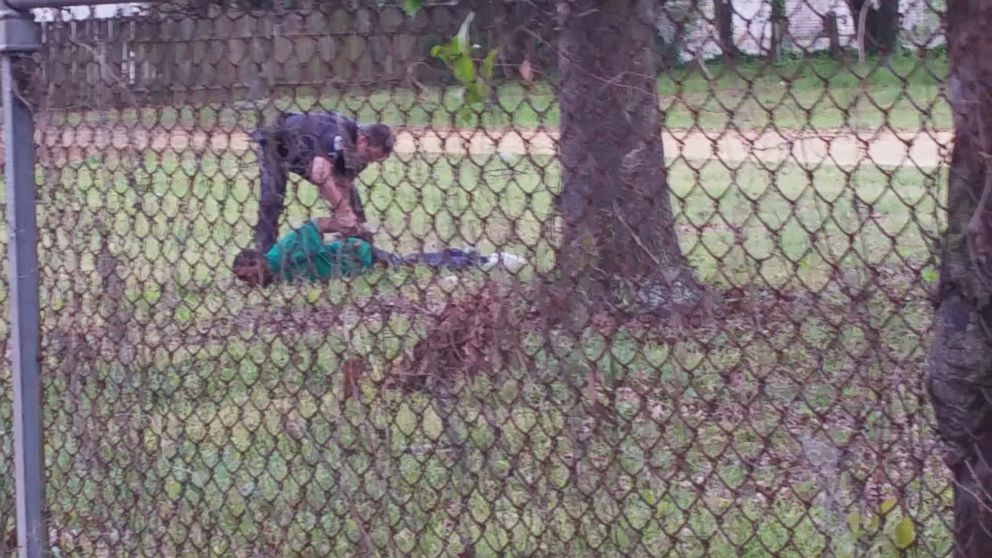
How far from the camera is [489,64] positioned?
8.13ft

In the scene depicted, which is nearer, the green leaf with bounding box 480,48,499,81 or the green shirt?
the green leaf with bounding box 480,48,499,81

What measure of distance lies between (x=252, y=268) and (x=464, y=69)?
830 mm

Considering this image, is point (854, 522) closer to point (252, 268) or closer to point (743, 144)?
point (743, 144)

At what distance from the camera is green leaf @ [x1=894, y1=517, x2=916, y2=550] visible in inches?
94.3

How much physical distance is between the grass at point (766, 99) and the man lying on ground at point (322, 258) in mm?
278

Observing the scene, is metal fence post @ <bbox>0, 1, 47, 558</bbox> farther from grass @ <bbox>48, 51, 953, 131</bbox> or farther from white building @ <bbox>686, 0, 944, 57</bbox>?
white building @ <bbox>686, 0, 944, 57</bbox>

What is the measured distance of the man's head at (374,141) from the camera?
274cm

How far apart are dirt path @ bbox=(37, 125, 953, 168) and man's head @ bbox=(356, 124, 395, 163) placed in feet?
0.10

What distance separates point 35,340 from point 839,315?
7.07 feet

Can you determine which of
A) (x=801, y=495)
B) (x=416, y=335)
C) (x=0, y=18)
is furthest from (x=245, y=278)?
(x=801, y=495)

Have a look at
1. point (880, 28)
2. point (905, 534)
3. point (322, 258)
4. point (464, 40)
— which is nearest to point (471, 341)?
point (322, 258)

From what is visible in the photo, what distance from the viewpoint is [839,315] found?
92.0 inches

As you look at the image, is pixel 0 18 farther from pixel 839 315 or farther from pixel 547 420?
pixel 839 315

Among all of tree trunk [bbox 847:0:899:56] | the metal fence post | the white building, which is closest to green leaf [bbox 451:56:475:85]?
the white building
